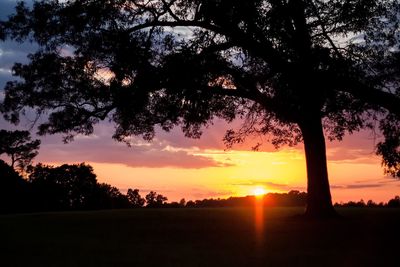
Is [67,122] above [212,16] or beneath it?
beneath

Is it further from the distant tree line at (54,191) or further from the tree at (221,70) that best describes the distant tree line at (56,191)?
the tree at (221,70)

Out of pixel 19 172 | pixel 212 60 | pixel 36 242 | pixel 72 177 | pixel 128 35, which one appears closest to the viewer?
pixel 36 242

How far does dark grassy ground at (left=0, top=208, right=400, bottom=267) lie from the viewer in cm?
1276

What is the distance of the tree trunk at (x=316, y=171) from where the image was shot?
77.7 feet

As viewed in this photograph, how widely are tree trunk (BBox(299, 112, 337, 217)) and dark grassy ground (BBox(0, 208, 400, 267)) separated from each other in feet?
3.70

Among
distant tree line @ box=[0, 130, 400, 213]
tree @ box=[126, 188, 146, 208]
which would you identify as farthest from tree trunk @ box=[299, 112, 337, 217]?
tree @ box=[126, 188, 146, 208]

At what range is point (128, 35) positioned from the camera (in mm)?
22000

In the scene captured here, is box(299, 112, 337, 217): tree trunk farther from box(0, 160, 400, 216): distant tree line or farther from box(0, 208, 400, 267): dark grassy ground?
box(0, 160, 400, 216): distant tree line

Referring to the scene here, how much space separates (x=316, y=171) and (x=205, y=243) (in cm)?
944

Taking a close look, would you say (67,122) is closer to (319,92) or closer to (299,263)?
(319,92)

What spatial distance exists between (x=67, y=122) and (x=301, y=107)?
35.2 ft

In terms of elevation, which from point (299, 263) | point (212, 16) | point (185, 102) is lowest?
point (299, 263)

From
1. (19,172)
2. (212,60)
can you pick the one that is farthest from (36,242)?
(19,172)

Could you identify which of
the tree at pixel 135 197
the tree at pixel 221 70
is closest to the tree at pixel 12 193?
the tree at pixel 135 197
